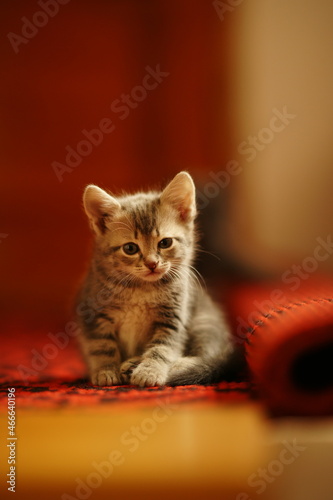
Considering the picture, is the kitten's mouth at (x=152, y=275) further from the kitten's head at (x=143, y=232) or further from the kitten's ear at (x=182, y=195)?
the kitten's ear at (x=182, y=195)

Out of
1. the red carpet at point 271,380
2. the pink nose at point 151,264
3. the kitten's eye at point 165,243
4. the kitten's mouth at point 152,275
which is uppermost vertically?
the kitten's eye at point 165,243

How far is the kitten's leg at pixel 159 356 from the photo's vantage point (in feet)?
3.63

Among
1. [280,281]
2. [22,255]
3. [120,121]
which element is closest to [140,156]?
[120,121]

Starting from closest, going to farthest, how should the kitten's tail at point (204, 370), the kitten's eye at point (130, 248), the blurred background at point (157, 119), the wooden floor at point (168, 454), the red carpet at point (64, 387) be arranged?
the wooden floor at point (168, 454) < the red carpet at point (64, 387) < the kitten's tail at point (204, 370) < the kitten's eye at point (130, 248) < the blurred background at point (157, 119)

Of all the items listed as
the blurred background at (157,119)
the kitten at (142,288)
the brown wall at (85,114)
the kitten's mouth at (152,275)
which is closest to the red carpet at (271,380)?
the kitten at (142,288)

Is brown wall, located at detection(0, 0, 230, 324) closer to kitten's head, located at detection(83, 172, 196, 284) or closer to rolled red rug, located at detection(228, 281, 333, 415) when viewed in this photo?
kitten's head, located at detection(83, 172, 196, 284)

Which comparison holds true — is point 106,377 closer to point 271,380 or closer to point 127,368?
point 127,368

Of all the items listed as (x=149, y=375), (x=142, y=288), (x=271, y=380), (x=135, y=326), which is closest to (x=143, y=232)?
(x=142, y=288)

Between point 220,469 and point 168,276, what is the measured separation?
53cm

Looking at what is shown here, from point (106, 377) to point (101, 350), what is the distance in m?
0.11

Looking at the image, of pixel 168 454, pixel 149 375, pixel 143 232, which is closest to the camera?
pixel 168 454

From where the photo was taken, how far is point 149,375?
1103mm

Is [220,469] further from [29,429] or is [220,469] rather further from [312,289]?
[312,289]

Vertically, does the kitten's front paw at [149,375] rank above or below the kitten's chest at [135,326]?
below
